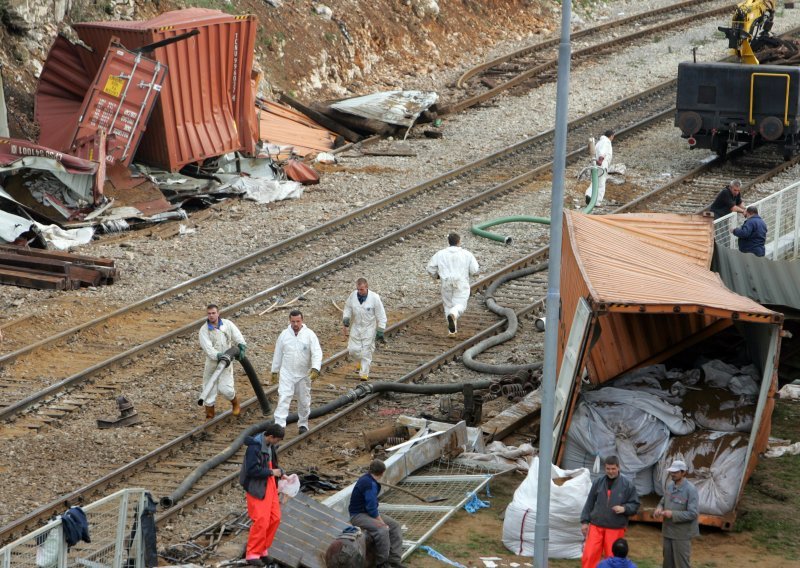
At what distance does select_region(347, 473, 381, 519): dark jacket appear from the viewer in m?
9.91

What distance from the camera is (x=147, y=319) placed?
17.1 meters

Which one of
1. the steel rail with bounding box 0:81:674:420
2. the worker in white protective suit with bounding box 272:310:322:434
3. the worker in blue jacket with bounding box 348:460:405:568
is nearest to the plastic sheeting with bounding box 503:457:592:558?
the worker in blue jacket with bounding box 348:460:405:568

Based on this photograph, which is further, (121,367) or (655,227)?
(121,367)

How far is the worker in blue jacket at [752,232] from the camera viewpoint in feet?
53.5

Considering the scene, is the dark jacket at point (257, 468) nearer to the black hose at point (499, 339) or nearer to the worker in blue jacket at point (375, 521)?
the worker in blue jacket at point (375, 521)

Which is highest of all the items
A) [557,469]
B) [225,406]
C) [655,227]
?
[655,227]

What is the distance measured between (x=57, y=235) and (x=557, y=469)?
A: 11342mm

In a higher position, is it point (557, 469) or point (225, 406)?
point (557, 469)

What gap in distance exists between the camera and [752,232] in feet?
53.5

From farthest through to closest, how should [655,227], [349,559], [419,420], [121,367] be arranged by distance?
[121,367], [655,227], [419,420], [349,559]

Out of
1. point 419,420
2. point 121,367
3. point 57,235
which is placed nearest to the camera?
point 419,420

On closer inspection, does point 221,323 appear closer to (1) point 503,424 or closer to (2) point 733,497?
(1) point 503,424

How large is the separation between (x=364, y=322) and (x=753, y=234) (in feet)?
17.3

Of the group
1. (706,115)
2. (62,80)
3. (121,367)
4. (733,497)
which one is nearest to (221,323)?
(121,367)
